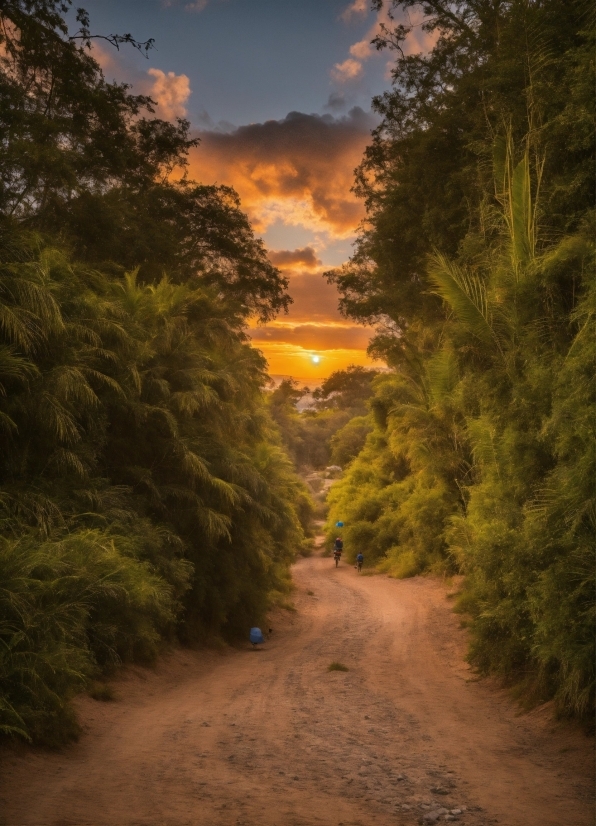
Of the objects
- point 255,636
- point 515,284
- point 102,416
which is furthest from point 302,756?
point 255,636

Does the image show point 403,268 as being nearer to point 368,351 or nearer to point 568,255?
point 368,351

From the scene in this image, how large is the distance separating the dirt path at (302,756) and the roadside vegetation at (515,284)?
108 cm

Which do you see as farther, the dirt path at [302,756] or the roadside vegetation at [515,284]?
the roadside vegetation at [515,284]

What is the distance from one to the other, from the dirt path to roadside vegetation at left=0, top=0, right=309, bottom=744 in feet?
2.15

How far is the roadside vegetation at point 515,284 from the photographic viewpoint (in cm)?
731

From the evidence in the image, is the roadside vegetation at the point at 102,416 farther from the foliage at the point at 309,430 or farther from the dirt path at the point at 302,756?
the foliage at the point at 309,430

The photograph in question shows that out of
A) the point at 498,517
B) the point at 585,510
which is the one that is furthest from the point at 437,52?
the point at 585,510

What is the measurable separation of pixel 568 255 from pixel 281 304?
15.2 metres

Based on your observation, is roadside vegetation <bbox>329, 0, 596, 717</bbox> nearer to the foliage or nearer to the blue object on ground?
the blue object on ground

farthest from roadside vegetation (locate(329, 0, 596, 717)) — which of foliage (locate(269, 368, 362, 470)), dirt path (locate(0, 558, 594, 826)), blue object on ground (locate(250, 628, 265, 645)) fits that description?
foliage (locate(269, 368, 362, 470))

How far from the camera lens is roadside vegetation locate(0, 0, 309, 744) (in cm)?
713

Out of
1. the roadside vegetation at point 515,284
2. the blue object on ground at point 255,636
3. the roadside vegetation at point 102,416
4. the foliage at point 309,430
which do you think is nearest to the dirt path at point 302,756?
the roadside vegetation at point 102,416

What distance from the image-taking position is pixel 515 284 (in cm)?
936

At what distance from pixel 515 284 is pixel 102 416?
6893 mm
